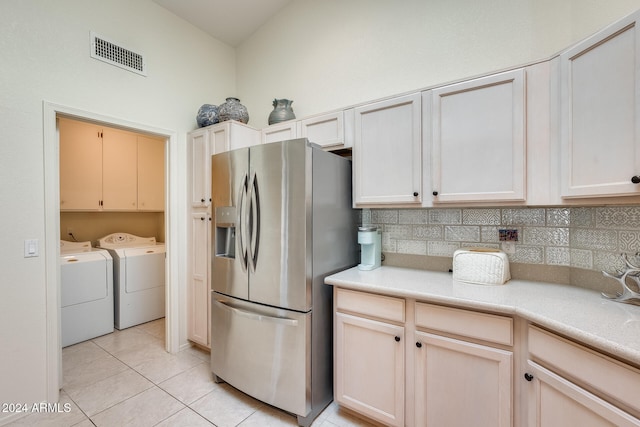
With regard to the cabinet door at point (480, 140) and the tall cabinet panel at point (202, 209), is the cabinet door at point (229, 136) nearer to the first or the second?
the tall cabinet panel at point (202, 209)

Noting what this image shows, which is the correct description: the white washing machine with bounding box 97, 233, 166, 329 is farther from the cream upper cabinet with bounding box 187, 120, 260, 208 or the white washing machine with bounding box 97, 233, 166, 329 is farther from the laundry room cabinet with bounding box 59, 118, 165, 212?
the cream upper cabinet with bounding box 187, 120, 260, 208

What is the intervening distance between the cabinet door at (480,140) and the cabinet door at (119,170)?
3.93 meters

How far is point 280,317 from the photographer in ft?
5.82

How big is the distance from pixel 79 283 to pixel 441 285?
354 cm

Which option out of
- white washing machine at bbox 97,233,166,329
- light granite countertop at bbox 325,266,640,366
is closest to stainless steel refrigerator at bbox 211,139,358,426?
light granite countertop at bbox 325,266,640,366

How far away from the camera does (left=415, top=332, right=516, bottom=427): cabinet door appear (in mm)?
1275

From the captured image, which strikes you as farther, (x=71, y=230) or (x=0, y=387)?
(x=71, y=230)

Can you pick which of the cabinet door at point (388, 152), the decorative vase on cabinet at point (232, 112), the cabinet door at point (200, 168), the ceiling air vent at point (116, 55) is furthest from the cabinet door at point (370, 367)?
the ceiling air vent at point (116, 55)

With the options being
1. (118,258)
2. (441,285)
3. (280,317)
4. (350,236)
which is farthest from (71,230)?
(441,285)

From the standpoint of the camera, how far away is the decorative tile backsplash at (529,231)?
1.42 meters

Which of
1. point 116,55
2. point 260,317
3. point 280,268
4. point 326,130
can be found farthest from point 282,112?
point 260,317

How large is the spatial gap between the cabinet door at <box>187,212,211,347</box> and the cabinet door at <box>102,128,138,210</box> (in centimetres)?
169

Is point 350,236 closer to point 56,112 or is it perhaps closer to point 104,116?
point 104,116

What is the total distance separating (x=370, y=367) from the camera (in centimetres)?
164
